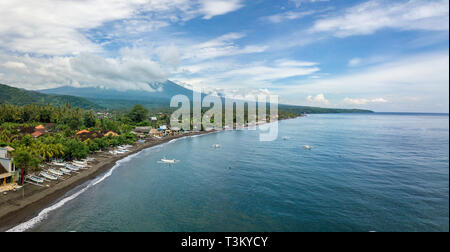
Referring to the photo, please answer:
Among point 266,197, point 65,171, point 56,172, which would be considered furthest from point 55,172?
point 266,197

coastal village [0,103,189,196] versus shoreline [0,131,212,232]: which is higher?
coastal village [0,103,189,196]

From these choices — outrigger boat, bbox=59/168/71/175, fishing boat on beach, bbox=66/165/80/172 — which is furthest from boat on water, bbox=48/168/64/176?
fishing boat on beach, bbox=66/165/80/172

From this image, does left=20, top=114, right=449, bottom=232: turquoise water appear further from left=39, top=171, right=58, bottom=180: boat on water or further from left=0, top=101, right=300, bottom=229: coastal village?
left=39, top=171, right=58, bottom=180: boat on water

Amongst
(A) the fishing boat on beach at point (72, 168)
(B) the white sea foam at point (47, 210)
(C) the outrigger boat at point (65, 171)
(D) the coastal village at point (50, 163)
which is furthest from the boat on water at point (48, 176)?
(B) the white sea foam at point (47, 210)

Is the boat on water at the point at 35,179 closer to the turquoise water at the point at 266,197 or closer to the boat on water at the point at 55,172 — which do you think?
the boat on water at the point at 55,172

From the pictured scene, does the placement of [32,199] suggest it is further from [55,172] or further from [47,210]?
[55,172]

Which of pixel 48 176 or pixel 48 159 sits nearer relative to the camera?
pixel 48 176

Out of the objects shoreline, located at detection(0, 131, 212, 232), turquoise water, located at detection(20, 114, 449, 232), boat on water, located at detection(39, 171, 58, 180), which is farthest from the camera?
boat on water, located at detection(39, 171, 58, 180)

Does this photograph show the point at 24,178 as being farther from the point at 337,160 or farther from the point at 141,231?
the point at 337,160

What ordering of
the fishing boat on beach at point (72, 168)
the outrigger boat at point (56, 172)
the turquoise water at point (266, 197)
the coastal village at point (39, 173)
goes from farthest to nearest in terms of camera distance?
1. the fishing boat on beach at point (72, 168)
2. the outrigger boat at point (56, 172)
3. the coastal village at point (39, 173)
4. the turquoise water at point (266, 197)
